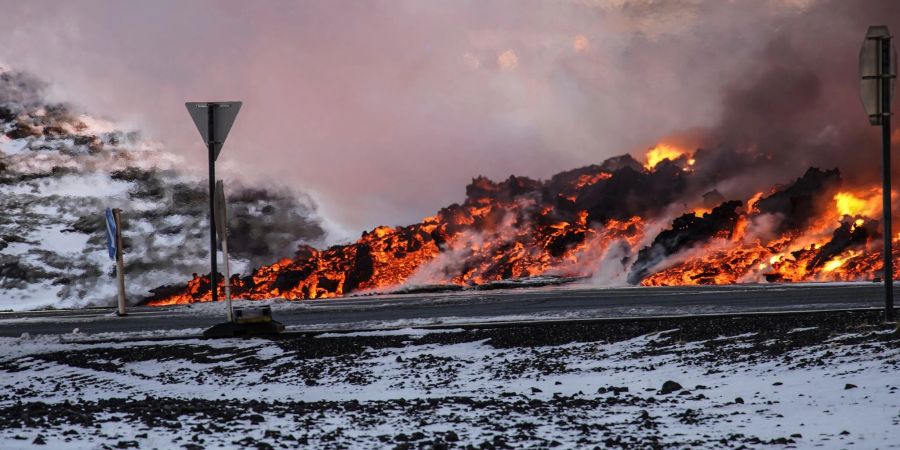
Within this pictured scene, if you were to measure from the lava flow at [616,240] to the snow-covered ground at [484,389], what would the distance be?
25.3 m

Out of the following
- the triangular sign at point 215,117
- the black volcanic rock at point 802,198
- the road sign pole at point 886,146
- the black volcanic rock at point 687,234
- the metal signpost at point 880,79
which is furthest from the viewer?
the black volcanic rock at point 687,234

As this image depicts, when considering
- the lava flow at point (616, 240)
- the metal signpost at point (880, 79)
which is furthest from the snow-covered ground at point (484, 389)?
the lava flow at point (616, 240)

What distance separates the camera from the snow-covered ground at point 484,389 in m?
6.64

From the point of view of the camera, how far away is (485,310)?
850 inches

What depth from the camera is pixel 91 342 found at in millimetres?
16719

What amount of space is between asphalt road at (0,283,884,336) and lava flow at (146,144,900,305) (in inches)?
512

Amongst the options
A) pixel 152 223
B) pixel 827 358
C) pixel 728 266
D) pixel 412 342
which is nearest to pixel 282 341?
pixel 412 342

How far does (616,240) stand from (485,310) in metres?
24.3

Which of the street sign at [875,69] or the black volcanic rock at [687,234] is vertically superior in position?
the street sign at [875,69]

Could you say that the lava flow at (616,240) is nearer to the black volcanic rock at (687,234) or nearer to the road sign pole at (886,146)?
the black volcanic rock at (687,234)

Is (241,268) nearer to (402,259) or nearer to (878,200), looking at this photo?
(402,259)

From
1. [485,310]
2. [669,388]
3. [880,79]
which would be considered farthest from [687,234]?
[669,388]

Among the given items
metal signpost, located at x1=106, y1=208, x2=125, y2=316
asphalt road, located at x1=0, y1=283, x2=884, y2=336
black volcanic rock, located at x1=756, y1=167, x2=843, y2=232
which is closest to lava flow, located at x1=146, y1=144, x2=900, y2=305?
black volcanic rock, located at x1=756, y1=167, x2=843, y2=232

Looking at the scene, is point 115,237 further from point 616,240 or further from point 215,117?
point 616,240
